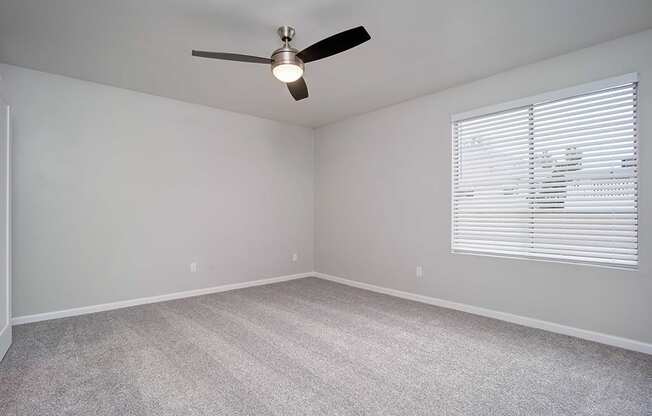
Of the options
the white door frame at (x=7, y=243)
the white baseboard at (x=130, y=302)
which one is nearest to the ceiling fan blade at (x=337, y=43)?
the white door frame at (x=7, y=243)

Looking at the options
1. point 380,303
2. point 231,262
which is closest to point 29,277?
point 231,262

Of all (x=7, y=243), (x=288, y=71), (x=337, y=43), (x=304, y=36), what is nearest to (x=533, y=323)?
(x=337, y=43)

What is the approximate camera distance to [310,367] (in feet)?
8.18

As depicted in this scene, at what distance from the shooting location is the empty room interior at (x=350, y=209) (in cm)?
237

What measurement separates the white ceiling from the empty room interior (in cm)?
2

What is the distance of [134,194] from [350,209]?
9.87 ft

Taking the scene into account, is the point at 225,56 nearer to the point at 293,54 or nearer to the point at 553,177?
the point at 293,54

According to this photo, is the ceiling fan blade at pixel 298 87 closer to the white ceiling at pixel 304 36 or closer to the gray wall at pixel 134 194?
the white ceiling at pixel 304 36

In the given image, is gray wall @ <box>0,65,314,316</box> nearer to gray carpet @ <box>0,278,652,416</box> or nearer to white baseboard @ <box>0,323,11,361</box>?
gray carpet @ <box>0,278,652,416</box>

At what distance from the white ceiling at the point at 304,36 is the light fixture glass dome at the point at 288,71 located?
359mm

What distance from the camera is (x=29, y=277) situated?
11.6 ft

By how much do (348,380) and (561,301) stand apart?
7.47 feet

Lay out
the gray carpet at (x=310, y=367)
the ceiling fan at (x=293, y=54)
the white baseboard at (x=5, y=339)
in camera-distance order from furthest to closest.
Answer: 1. the white baseboard at (x=5, y=339)
2. the ceiling fan at (x=293, y=54)
3. the gray carpet at (x=310, y=367)

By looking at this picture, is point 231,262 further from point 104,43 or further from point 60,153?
point 104,43
